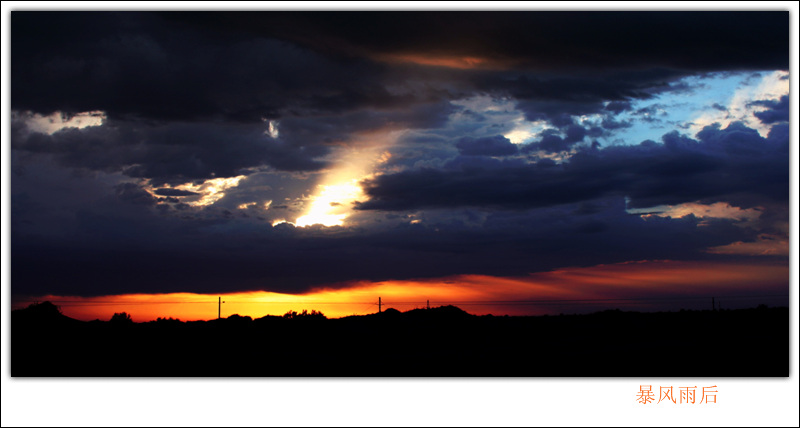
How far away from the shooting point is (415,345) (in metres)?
18.5

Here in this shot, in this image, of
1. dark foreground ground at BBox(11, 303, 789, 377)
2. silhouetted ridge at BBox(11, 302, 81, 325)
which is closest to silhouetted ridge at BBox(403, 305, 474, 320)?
dark foreground ground at BBox(11, 303, 789, 377)

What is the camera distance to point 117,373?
1327cm

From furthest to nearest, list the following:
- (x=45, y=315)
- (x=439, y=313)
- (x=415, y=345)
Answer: (x=439, y=313)
(x=45, y=315)
(x=415, y=345)

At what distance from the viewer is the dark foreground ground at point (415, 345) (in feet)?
44.9

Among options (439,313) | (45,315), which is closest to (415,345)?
(439,313)

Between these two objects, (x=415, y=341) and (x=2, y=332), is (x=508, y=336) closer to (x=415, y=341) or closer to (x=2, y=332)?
(x=415, y=341)

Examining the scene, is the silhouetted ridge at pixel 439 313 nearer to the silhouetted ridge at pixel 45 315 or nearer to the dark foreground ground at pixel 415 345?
the dark foreground ground at pixel 415 345

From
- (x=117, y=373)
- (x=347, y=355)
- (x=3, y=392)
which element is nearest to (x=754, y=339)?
(x=347, y=355)

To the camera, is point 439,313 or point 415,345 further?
point 439,313

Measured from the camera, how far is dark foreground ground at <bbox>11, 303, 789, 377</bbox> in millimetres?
13695

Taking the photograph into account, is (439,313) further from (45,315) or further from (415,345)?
(45,315)

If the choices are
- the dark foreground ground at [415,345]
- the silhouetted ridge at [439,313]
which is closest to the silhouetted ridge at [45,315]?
the dark foreground ground at [415,345]

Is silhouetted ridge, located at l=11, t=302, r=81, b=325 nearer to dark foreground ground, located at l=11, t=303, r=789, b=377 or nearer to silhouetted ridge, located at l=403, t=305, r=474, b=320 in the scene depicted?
dark foreground ground, located at l=11, t=303, r=789, b=377

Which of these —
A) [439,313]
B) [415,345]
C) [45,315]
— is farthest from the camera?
[439,313]
